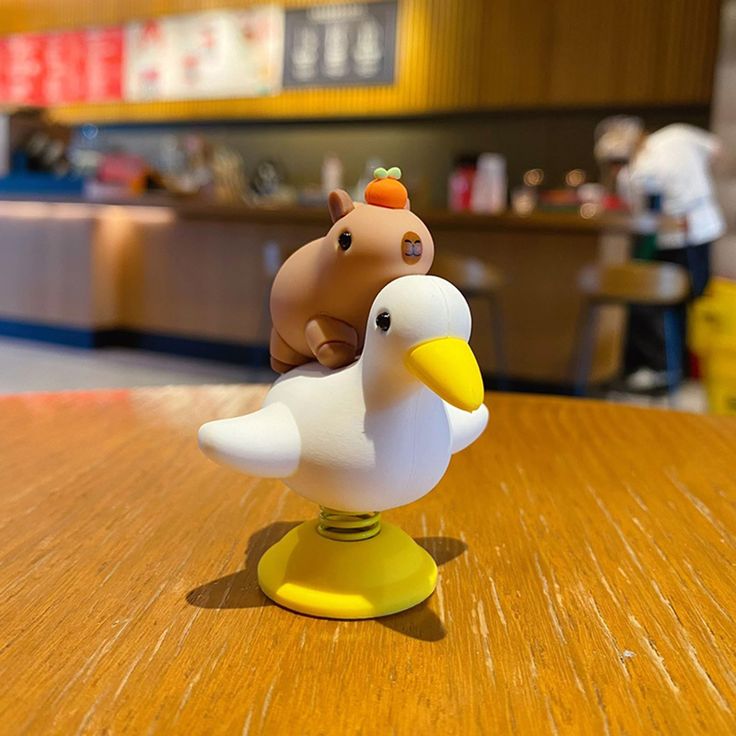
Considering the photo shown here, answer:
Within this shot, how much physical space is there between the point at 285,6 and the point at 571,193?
9.00 feet

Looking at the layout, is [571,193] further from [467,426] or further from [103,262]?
[467,426]

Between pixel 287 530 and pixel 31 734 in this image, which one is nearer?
pixel 31 734

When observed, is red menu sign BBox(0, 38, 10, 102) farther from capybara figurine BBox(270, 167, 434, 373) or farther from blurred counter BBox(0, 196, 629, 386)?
capybara figurine BBox(270, 167, 434, 373)

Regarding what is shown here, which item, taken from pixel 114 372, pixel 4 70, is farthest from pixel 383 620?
pixel 4 70

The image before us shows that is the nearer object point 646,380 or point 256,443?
point 256,443

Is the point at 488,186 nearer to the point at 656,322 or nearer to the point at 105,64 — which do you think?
the point at 656,322

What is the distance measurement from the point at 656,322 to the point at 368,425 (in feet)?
15.1

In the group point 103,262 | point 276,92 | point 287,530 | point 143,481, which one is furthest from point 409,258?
point 276,92

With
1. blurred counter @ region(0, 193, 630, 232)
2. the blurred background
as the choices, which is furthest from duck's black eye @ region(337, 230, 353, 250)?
the blurred background

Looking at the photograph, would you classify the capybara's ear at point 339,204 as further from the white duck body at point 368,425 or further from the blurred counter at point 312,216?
the blurred counter at point 312,216

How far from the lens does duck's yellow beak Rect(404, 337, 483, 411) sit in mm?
479

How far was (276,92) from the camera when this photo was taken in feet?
20.6

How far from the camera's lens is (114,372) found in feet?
15.1

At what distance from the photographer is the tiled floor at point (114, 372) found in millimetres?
4242
